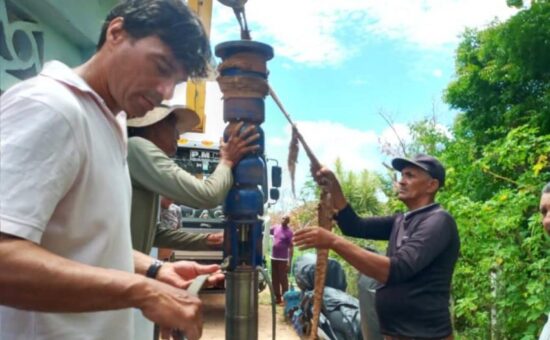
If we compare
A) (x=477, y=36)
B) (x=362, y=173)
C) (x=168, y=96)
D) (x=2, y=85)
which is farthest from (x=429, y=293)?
(x=362, y=173)

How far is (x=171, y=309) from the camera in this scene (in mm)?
961

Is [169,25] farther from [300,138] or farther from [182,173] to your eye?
[300,138]

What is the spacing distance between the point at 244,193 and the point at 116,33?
0.96 meters

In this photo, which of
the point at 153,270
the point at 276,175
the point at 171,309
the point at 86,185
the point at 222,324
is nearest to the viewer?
the point at 171,309

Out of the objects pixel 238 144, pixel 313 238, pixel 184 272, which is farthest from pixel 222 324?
pixel 184 272

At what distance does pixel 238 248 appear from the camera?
204 cm

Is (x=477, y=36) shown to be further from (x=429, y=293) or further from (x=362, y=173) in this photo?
(x=429, y=293)

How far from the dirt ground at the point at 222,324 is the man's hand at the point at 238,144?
3.98 metres

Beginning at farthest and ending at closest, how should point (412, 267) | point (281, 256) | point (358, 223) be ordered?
1. point (281, 256)
2. point (358, 223)
3. point (412, 267)

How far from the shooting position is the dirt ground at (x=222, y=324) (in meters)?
6.09

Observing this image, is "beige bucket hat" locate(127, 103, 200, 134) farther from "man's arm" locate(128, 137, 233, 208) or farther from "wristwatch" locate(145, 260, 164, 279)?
"wristwatch" locate(145, 260, 164, 279)

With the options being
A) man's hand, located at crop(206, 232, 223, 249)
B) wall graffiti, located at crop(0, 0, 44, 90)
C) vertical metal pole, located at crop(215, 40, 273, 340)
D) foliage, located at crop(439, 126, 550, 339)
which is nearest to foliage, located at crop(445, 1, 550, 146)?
foliage, located at crop(439, 126, 550, 339)

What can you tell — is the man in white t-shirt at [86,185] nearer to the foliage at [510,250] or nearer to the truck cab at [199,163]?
the foliage at [510,250]

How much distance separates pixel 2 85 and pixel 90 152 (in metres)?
1.72
